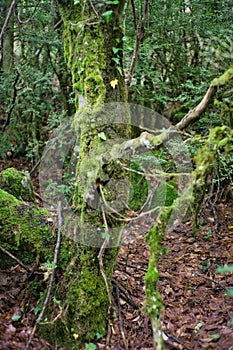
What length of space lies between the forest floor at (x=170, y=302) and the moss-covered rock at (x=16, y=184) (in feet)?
2.91

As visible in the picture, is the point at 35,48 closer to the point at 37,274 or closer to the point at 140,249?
the point at 140,249


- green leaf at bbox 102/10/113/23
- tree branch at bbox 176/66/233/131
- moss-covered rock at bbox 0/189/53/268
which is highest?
green leaf at bbox 102/10/113/23

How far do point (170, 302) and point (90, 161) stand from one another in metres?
1.76

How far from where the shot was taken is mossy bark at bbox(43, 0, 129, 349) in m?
2.76

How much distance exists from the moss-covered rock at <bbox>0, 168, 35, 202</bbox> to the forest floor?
35.0 inches

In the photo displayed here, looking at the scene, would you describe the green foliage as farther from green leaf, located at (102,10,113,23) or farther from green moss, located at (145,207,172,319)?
green moss, located at (145,207,172,319)

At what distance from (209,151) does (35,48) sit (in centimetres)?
585

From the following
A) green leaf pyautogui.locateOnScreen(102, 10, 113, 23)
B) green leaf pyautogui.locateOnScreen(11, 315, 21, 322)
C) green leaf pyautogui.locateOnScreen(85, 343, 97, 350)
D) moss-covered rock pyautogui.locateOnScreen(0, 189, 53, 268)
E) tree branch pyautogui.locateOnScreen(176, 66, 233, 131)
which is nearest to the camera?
tree branch pyautogui.locateOnScreen(176, 66, 233, 131)

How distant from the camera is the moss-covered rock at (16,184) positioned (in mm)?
3937

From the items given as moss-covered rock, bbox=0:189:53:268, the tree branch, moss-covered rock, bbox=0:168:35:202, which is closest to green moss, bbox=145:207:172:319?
the tree branch

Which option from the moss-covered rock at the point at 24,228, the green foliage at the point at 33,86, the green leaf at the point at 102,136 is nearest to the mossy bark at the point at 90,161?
the green leaf at the point at 102,136

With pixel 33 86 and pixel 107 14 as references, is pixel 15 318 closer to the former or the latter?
pixel 107 14

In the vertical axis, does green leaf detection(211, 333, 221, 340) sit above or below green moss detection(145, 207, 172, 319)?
below

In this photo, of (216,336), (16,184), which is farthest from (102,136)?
(216,336)
